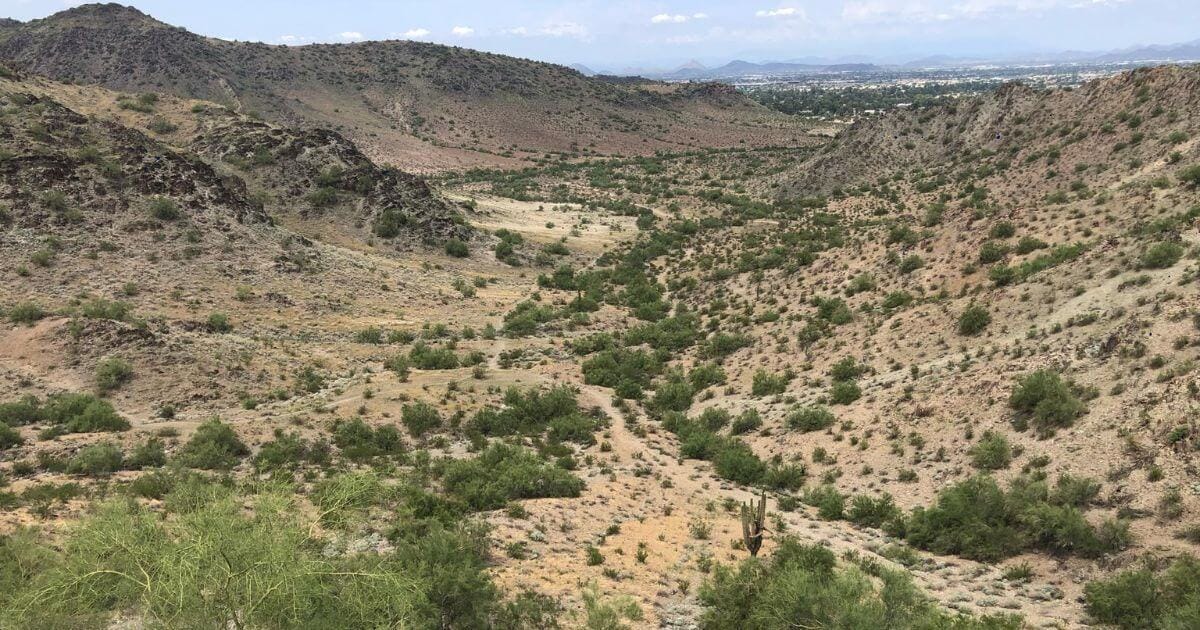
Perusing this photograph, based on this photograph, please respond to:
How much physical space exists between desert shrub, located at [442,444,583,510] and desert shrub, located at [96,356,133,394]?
12.8 metres

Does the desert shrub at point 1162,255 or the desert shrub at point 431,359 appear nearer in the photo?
the desert shrub at point 1162,255

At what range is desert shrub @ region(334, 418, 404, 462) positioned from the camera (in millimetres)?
19250

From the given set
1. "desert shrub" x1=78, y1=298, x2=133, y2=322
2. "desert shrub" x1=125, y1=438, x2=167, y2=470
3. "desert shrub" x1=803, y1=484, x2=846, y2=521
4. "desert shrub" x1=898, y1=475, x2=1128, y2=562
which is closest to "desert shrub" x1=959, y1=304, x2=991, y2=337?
"desert shrub" x1=898, y1=475, x2=1128, y2=562

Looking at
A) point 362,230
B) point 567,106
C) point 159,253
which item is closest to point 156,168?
point 159,253

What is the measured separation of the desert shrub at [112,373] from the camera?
21.3 m

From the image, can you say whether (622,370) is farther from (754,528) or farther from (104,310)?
(104,310)

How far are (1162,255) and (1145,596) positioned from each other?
1513 centimetres

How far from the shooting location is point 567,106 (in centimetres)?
12938

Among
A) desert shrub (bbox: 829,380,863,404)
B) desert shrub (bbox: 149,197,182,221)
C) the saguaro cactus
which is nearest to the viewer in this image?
the saguaro cactus

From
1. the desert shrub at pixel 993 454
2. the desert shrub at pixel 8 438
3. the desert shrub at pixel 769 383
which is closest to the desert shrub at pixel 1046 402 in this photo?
the desert shrub at pixel 993 454

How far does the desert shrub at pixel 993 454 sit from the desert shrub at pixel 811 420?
4696 mm

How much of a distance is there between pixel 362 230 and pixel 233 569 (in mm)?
41291

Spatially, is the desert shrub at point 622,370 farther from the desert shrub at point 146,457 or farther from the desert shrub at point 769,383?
the desert shrub at point 146,457

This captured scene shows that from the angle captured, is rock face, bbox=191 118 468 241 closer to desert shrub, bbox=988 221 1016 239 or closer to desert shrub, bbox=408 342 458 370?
desert shrub, bbox=408 342 458 370
